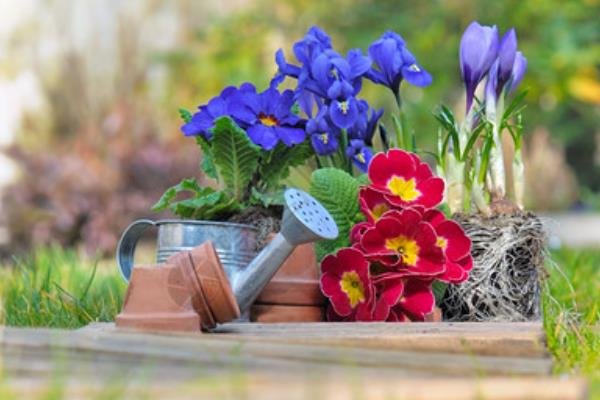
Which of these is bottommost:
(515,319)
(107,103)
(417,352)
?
(107,103)

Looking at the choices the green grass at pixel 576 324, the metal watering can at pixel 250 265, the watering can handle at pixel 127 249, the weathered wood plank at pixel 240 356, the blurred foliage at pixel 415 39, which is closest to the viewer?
the weathered wood plank at pixel 240 356

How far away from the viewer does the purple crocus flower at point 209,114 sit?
2332mm

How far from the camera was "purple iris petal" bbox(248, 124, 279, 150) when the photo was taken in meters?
2.29

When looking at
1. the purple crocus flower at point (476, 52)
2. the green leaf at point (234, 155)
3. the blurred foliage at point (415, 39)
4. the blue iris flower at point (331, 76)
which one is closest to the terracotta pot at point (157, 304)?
the green leaf at point (234, 155)

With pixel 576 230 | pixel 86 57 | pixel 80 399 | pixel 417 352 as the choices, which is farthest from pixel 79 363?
pixel 86 57

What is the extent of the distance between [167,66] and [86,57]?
0.77m

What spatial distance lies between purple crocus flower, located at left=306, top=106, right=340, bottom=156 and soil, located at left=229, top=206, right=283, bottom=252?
18cm

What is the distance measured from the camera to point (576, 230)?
6.77 m

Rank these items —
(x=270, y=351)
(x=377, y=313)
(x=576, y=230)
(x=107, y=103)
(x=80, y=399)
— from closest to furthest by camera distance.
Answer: (x=80, y=399)
(x=270, y=351)
(x=377, y=313)
(x=576, y=230)
(x=107, y=103)

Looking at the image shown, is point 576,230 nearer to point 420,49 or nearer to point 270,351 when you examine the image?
point 420,49

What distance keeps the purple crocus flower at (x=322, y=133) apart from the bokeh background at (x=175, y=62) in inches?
143

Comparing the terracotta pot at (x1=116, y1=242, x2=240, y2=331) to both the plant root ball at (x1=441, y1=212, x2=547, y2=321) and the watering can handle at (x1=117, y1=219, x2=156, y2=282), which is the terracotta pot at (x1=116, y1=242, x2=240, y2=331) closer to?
the watering can handle at (x1=117, y1=219, x2=156, y2=282)

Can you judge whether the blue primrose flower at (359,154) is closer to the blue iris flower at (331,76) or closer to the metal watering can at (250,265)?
the blue iris flower at (331,76)

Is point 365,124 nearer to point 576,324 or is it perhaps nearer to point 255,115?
point 255,115
